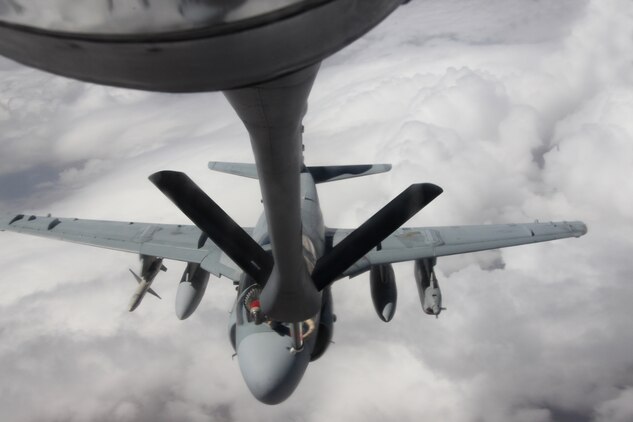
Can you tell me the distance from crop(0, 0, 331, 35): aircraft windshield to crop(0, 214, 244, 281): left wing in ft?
49.7

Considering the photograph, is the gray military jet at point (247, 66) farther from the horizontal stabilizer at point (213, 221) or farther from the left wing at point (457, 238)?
the left wing at point (457, 238)

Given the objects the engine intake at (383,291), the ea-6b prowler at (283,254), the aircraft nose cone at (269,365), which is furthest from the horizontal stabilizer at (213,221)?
the engine intake at (383,291)

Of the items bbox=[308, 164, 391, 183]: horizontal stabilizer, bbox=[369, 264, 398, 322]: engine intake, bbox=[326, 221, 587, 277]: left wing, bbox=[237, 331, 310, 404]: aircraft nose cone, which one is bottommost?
bbox=[237, 331, 310, 404]: aircraft nose cone

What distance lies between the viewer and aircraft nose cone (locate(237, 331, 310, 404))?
457 inches

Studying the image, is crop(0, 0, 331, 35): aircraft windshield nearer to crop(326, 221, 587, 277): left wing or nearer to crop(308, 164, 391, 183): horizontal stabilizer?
crop(326, 221, 587, 277): left wing

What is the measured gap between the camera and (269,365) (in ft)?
38.0

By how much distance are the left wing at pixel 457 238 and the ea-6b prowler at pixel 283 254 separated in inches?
1.6

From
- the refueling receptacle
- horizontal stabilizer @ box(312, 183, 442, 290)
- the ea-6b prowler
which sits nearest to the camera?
horizontal stabilizer @ box(312, 183, 442, 290)

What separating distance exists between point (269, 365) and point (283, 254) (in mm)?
8362

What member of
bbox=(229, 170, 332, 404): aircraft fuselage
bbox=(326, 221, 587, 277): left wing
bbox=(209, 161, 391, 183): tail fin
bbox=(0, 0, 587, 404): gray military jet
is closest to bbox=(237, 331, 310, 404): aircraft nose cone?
bbox=(229, 170, 332, 404): aircraft fuselage

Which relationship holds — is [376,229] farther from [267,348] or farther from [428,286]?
[428,286]

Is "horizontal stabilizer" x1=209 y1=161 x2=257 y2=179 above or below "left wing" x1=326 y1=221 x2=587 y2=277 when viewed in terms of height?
above

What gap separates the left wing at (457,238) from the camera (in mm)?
17094

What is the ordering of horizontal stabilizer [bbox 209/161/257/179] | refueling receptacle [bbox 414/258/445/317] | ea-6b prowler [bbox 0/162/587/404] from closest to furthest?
1. ea-6b prowler [bbox 0/162/587/404]
2. refueling receptacle [bbox 414/258/445/317]
3. horizontal stabilizer [bbox 209/161/257/179]
